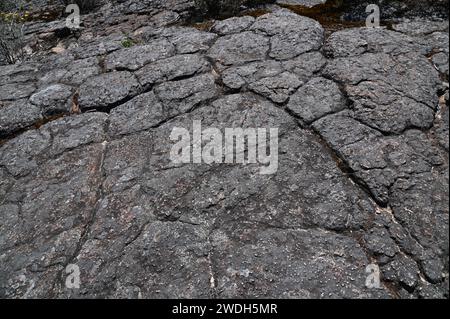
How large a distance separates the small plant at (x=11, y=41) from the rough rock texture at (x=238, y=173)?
0.81m

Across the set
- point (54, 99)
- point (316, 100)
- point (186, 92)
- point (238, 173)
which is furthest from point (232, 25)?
point (238, 173)

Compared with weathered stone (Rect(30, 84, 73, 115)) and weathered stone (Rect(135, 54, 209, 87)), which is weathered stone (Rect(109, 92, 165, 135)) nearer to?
weathered stone (Rect(135, 54, 209, 87))

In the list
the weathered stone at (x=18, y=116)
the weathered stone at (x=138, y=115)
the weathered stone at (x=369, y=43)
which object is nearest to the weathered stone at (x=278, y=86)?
the weathered stone at (x=369, y=43)

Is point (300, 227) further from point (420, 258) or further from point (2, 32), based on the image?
point (2, 32)

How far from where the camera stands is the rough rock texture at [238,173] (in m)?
1.93

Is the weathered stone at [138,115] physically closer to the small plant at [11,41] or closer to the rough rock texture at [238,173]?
the rough rock texture at [238,173]

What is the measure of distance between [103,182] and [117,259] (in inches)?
26.0

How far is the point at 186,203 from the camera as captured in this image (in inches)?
89.3

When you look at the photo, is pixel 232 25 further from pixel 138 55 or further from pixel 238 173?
pixel 238 173

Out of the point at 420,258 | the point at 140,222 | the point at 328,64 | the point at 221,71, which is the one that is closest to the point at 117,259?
the point at 140,222

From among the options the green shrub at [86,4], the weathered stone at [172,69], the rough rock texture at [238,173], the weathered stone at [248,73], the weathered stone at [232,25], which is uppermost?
the green shrub at [86,4]

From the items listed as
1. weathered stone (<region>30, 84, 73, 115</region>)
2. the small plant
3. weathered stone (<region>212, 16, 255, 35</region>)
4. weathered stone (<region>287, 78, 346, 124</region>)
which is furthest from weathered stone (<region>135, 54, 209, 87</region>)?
the small plant

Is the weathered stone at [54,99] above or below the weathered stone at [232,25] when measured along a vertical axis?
below

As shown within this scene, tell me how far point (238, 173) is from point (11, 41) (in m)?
3.75
